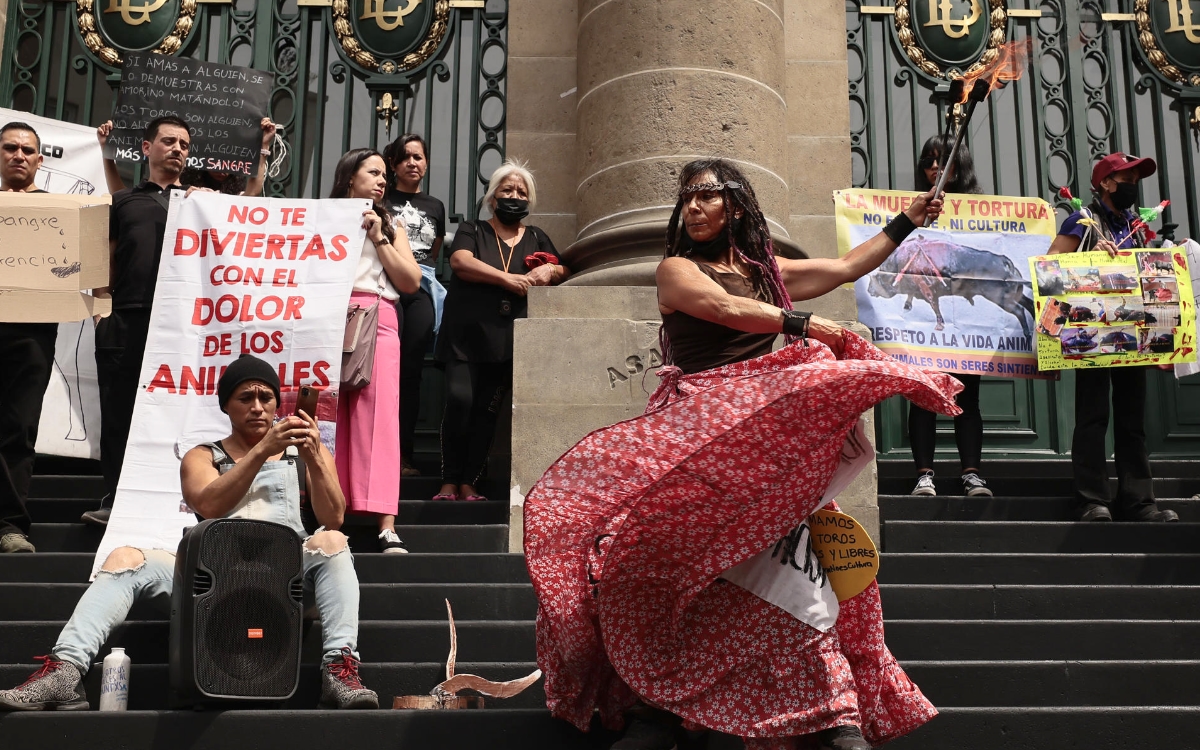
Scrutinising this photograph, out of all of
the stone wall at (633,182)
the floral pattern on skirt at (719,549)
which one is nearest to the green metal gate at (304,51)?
the stone wall at (633,182)

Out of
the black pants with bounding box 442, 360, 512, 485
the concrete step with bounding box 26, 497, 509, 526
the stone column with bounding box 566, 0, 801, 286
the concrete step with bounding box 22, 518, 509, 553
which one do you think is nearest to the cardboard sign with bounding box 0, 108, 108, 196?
the concrete step with bounding box 22, 518, 509, 553

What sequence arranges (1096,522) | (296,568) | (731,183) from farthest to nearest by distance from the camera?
(1096,522)
(296,568)
(731,183)

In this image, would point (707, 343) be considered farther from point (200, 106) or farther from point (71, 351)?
point (71, 351)

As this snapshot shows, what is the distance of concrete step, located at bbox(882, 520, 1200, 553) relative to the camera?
7.74 metres

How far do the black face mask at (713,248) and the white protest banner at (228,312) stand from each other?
3.06m

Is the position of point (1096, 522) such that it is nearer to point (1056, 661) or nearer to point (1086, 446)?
point (1086, 446)

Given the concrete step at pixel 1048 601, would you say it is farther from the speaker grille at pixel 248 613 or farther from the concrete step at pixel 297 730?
the speaker grille at pixel 248 613

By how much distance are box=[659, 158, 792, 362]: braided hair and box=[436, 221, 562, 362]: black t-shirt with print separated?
3.41m

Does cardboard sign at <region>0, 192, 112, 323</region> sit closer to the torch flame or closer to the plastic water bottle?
the plastic water bottle

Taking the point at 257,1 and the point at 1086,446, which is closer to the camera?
the point at 1086,446

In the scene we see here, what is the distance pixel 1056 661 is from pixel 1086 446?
8.45ft

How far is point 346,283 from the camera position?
8.08 meters

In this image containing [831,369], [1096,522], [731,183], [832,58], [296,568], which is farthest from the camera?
[832,58]

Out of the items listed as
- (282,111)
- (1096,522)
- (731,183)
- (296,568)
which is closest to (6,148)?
(282,111)
